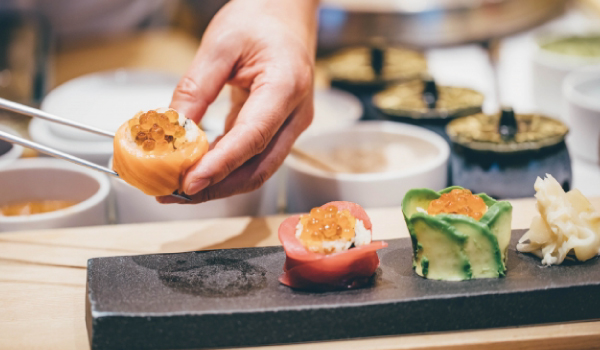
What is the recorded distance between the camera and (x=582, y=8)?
3295mm

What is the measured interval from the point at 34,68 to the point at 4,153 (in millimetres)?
848

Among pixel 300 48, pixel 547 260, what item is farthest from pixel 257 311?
pixel 300 48

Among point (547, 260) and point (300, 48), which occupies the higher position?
point (300, 48)

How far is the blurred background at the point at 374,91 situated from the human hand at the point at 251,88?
0.66 feet

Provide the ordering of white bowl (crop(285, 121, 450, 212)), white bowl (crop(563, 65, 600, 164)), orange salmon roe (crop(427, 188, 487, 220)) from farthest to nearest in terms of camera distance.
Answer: white bowl (crop(563, 65, 600, 164)) → white bowl (crop(285, 121, 450, 212)) → orange salmon roe (crop(427, 188, 487, 220))

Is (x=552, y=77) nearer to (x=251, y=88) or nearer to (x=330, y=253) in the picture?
(x=251, y=88)

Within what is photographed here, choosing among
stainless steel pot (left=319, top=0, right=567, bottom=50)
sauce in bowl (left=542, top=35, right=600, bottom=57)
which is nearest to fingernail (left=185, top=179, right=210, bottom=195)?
sauce in bowl (left=542, top=35, right=600, bottom=57)

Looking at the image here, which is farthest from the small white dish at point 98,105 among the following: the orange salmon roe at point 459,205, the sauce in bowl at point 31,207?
the orange salmon roe at point 459,205

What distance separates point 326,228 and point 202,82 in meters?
0.54

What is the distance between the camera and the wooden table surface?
1.09 metres

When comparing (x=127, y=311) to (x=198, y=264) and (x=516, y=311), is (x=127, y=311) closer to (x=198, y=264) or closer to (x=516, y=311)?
(x=198, y=264)

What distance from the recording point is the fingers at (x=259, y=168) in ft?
4.45

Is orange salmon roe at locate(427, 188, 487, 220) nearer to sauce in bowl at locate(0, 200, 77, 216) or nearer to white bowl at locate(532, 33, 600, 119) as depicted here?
sauce in bowl at locate(0, 200, 77, 216)

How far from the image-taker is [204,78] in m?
1.45
